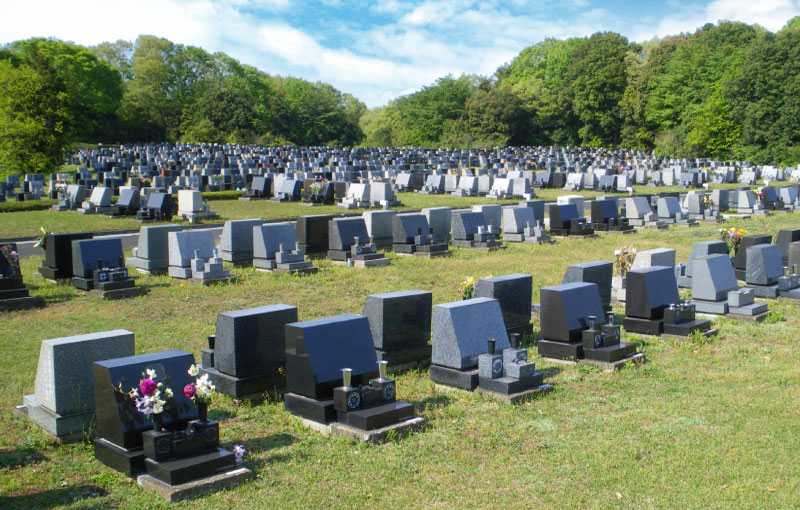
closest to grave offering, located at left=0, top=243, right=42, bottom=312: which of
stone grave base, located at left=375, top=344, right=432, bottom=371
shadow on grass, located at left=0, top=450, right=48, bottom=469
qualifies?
shadow on grass, located at left=0, top=450, right=48, bottom=469

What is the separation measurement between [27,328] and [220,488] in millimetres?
7807

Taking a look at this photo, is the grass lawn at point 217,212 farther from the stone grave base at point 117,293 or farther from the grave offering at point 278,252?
the stone grave base at point 117,293

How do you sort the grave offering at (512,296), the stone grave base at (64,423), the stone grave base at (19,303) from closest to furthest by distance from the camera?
the stone grave base at (64,423)
the grave offering at (512,296)
the stone grave base at (19,303)

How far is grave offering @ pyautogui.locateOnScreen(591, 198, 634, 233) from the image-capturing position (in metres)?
26.9

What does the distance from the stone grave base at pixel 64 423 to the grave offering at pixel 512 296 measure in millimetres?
6248

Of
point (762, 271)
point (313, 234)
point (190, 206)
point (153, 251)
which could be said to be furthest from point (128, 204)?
point (762, 271)

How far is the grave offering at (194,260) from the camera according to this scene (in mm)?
16859

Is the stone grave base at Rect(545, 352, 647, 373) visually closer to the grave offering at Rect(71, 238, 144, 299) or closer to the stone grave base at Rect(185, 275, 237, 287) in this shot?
the stone grave base at Rect(185, 275, 237, 287)

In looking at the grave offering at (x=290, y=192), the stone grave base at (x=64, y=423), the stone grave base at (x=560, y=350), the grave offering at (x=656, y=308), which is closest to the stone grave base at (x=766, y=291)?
the grave offering at (x=656, y=308)

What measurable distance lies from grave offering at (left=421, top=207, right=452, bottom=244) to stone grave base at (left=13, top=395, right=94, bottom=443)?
16.8 m

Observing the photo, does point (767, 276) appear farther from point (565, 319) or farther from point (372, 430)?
point (372, 430)

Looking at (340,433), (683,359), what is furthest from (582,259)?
(340,433)

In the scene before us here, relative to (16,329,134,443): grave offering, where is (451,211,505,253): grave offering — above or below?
above

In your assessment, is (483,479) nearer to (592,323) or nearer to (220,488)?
(220,488)
